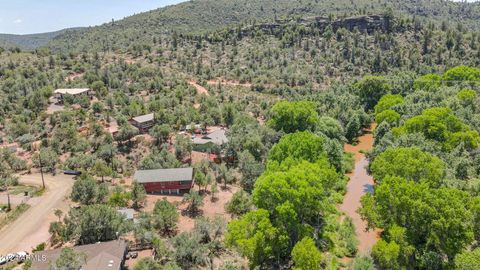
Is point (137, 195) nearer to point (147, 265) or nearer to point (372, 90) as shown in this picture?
point (147, 265)

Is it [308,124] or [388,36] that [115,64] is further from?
[388,36]

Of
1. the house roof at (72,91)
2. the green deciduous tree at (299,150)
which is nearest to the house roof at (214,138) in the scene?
the green deciduous tree at (299,150)

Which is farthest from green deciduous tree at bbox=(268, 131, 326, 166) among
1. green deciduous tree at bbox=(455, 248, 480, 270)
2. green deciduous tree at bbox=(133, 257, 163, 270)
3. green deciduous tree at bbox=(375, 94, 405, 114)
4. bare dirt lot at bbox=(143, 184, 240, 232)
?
green deciduous tree at bbox=(375, 94, 405, 114)

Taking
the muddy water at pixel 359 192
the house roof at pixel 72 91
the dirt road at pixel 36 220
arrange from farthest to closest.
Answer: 1. the house roof at pixel 72 91
2. the muddy water at pixel 359 192
3. the dirt road at pixel 36 220

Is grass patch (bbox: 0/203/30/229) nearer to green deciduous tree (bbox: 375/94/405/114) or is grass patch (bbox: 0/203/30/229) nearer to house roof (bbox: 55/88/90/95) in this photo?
house roof (bbox: 55/88/90/95)

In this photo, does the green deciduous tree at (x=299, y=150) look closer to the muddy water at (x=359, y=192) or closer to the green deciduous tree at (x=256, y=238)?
the muddy water at (x=359, y=192)

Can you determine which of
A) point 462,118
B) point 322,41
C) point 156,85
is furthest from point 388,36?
point 156,85
